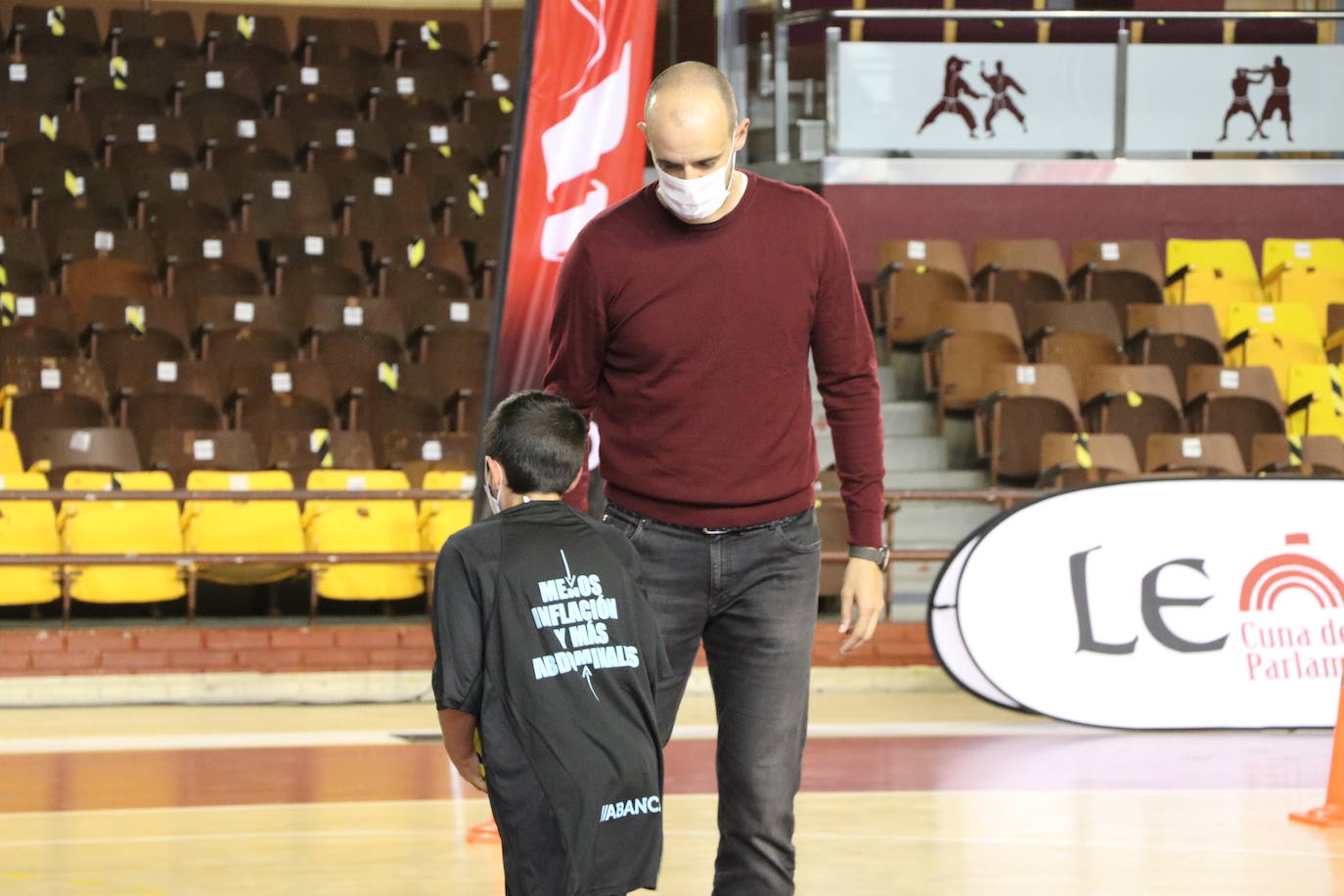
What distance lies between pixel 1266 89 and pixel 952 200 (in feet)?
6.74

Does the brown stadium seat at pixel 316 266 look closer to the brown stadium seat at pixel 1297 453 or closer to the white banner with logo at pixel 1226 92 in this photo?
the white banner with logo at pixel 1226 92

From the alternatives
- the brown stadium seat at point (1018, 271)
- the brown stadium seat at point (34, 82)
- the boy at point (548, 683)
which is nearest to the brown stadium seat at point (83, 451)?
the brown stadium seat at point (34, 82)

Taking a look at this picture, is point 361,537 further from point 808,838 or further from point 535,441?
point 535,441

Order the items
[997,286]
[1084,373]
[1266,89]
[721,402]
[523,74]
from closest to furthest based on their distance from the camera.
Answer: [721,402] < [523,74] < [1084,373] < [997,286] < [1266,89]

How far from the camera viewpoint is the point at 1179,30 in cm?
1195

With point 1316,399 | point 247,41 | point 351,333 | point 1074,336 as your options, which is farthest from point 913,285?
point 247,41

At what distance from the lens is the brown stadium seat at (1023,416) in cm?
928

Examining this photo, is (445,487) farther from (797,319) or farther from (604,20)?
(797,319)

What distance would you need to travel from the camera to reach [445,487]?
8.58 metres

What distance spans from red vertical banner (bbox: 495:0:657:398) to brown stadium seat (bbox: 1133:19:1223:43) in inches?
287

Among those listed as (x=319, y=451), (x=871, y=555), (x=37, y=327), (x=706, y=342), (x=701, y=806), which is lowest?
(x=701, y=806)

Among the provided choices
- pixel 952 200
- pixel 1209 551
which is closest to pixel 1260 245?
pixel 952 200

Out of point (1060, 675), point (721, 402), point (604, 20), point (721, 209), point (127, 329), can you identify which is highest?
point (604, 20)

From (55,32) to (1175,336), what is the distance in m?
8.69
